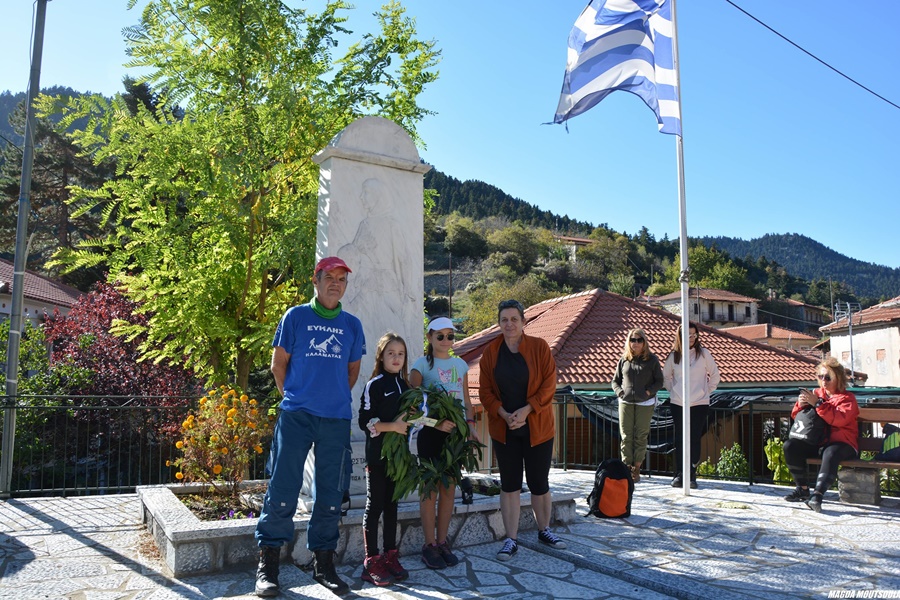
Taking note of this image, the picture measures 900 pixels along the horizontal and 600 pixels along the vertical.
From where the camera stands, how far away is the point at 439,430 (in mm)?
4648

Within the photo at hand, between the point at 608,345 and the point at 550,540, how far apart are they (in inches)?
552

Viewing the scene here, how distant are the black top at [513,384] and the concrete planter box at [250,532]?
33.4 inches

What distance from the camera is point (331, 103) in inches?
319

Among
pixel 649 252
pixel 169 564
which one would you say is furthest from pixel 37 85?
pixel 649 252

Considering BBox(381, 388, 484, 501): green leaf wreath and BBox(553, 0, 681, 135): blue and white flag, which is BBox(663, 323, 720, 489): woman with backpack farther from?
BBox(381, 388, 484, 501): green leaf wreath

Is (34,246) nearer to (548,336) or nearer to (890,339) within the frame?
(548,336)

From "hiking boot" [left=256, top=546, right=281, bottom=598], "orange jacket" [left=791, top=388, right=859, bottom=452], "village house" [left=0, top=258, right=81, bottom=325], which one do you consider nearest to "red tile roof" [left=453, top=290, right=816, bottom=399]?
"orange jacket" [left=791, top=388, right=859, bottom=452]

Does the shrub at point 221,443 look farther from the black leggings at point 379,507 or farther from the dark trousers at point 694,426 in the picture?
the dark trousers at point 694,426

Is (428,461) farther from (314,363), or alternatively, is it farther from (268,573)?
(268,573)

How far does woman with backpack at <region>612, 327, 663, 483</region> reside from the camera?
7742 mm

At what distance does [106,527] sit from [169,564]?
1.66 metres

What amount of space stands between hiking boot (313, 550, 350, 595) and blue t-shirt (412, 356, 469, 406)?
1339mm

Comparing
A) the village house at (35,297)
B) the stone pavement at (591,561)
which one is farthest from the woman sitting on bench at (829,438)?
the village house at (35,297)

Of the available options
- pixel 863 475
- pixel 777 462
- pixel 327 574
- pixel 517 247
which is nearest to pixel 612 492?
pixel 863 475
